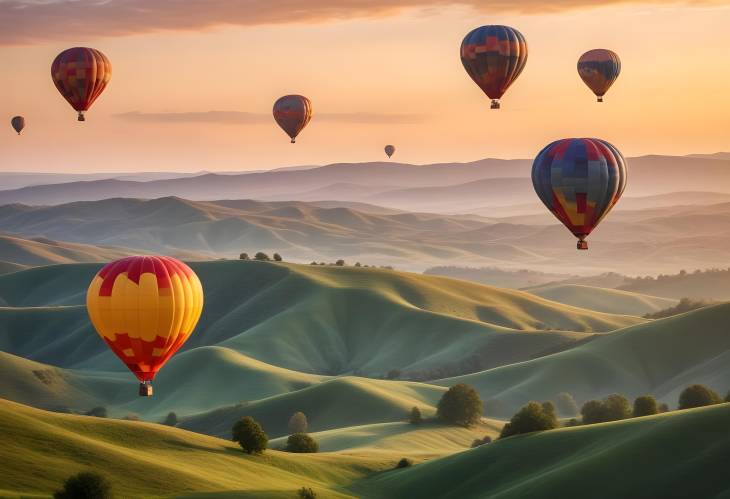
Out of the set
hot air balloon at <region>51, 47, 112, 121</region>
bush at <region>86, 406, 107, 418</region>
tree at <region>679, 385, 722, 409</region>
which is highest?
hot air balloon at <region>51, 47, 112, 121</region>

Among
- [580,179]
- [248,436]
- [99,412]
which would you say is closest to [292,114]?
[99,412]

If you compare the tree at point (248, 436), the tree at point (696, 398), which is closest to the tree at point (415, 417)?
the tree at point (696, 398)

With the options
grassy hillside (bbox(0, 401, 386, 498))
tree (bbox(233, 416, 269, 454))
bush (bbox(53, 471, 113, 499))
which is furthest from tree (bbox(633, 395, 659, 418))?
bush (bbox(53, 471, 113, 499))

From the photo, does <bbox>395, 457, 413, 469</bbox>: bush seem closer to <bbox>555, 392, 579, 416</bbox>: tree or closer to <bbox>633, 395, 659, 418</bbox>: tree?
<bbox>633, 395, 659, 418</bbox>: tree

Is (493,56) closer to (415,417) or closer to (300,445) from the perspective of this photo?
(300,445)

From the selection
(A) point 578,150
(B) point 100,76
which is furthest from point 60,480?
(B) point 100,76
